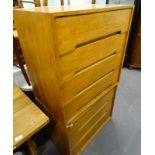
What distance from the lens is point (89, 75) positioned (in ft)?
2.68

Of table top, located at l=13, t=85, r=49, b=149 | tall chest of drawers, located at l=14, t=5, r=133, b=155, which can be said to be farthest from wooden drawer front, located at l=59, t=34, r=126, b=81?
table top, located at l=13, t=85, r=49, b=149

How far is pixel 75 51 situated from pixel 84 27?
4.5 inches

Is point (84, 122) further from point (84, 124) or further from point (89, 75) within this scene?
point (89, 75)

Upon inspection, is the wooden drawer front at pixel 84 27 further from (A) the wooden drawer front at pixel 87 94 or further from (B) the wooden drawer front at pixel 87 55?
(A) the wooden drawer front at pixel 87 94

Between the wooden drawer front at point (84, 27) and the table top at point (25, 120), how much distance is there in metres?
0.48

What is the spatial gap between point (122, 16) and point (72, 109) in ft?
2.08

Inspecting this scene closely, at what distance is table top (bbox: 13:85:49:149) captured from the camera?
2.43 ft

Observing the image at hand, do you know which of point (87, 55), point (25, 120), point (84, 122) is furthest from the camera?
point (84, 122)

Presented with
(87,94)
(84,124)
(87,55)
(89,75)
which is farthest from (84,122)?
(87,55)

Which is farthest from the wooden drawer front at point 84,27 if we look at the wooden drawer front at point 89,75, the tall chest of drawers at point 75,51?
the wooden drawer front at point 89,75

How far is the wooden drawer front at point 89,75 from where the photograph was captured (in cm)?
72

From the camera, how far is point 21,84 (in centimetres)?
179
